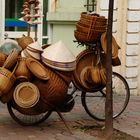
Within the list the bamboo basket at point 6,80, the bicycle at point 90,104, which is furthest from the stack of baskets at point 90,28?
the bamboo basket at point 6,80

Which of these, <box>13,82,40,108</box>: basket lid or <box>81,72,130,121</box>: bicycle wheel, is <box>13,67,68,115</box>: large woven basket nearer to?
<box>13,82,40,108</box>: basket lid

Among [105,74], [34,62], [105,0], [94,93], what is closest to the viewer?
[34,62]

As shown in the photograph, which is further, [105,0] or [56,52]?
[105,0]

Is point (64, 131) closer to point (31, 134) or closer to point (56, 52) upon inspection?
point (31, 134)

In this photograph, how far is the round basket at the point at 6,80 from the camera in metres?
7.13

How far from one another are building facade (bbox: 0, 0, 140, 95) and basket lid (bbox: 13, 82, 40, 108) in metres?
4.21

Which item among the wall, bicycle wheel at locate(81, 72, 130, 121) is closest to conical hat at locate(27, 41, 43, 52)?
→ bicycle wheel at locate(81, 72, 130, 121)

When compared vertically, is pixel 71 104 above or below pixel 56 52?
below

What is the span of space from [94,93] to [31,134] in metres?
1.50

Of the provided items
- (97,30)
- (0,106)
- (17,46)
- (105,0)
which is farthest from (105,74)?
(105,0)

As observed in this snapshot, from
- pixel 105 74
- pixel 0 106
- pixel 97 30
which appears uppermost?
pixel 97 30

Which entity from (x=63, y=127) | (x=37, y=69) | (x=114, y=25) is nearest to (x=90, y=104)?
(x=63, y=127)

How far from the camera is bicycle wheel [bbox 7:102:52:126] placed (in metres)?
7.83

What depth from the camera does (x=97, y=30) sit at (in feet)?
26.0
